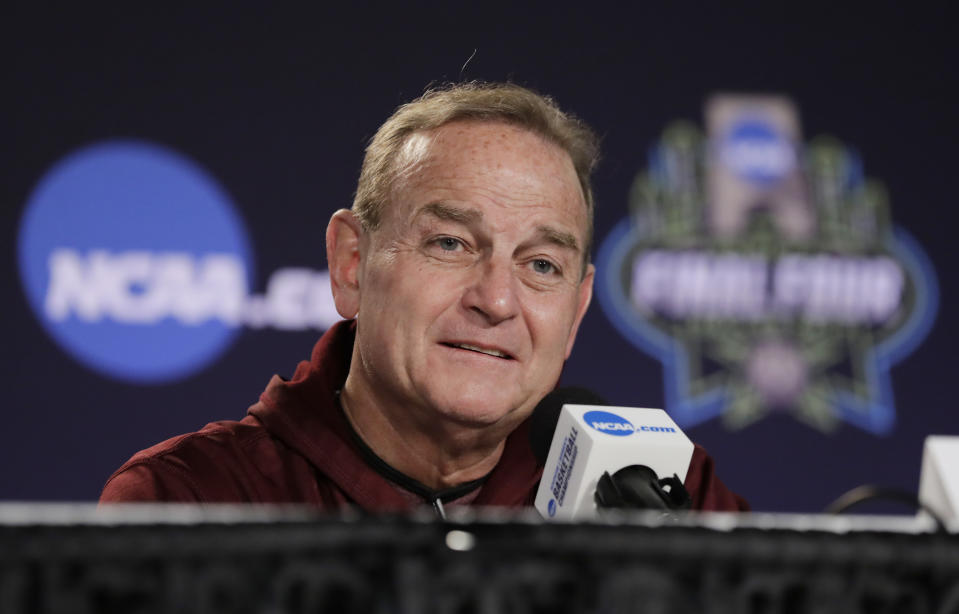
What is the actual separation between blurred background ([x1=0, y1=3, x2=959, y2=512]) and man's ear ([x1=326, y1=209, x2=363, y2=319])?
6.82 ft

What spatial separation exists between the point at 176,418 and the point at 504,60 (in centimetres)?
186

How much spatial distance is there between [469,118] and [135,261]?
239 cm

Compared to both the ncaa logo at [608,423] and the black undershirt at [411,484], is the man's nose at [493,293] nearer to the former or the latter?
the black undershirt at [411,484]

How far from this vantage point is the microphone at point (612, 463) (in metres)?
0.83

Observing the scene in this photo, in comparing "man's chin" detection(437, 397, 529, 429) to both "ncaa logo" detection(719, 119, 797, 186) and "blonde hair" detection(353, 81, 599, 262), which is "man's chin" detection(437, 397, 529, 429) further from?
"ncaa logo" detection(719, 119, 797, 186)

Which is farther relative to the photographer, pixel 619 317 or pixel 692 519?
pixel 619 317

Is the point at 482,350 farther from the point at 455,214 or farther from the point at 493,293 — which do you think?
the point at 455,214

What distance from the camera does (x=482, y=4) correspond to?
3.96 meters

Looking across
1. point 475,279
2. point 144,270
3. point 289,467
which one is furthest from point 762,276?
point 289,467

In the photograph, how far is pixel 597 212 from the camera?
3.96 m

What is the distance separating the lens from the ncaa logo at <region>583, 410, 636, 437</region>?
92 centimetres

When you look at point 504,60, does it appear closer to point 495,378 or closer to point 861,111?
point 861,111

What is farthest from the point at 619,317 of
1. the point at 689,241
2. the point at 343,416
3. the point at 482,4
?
the point at 343,416

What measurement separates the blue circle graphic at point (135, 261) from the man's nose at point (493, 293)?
95.1 inches
